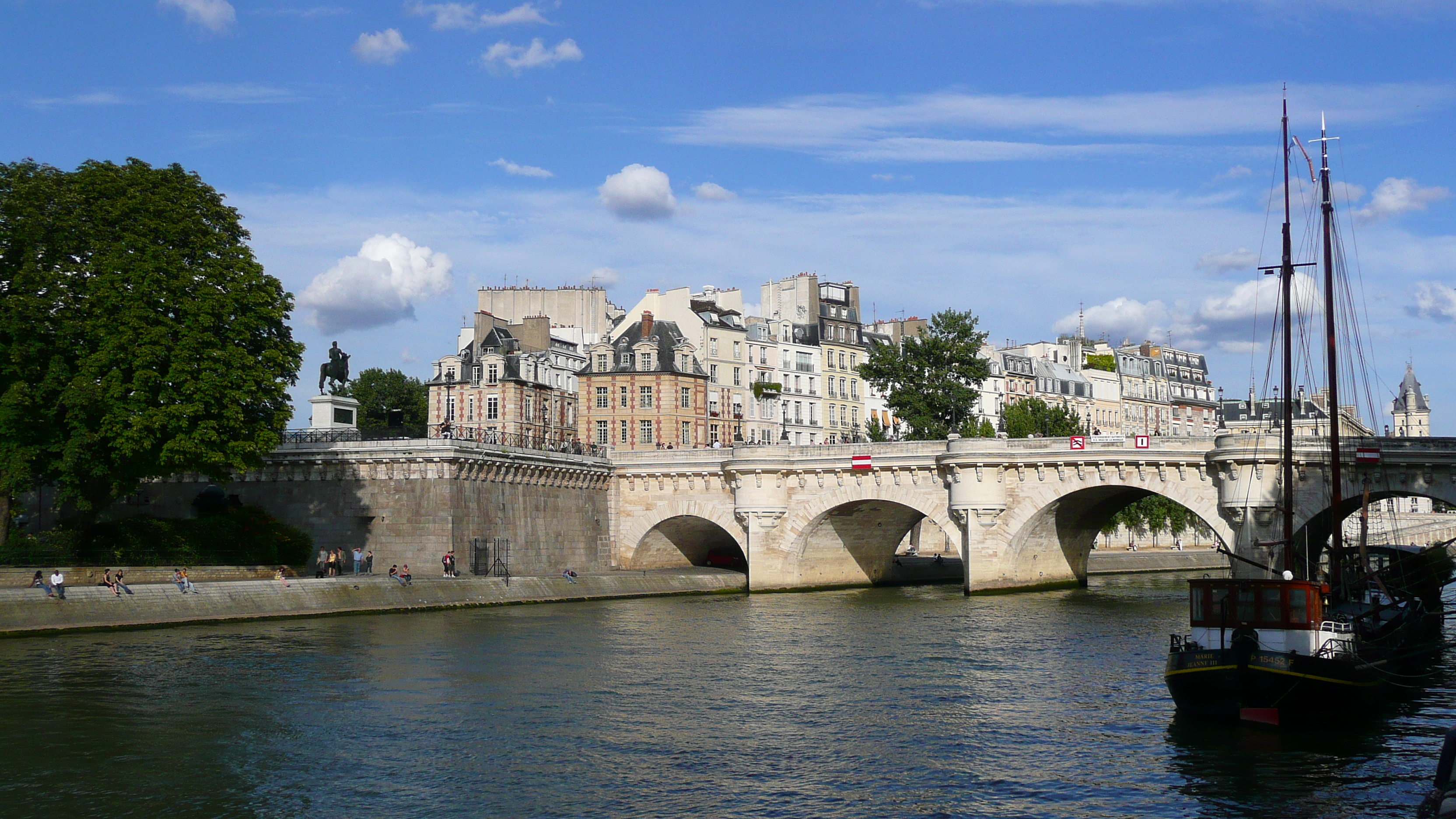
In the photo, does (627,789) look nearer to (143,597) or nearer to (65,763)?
(65,763)

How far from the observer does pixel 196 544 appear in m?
53.5

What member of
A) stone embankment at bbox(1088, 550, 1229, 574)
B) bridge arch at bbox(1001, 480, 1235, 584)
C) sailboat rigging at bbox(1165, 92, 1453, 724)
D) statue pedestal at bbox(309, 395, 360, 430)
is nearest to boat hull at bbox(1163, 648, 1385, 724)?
sailboat rigging at bbox(1165, 92, 1453, 724)

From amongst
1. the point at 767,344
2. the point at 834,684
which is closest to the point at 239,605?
the point at 834,684

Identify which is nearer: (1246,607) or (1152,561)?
(1246,607)

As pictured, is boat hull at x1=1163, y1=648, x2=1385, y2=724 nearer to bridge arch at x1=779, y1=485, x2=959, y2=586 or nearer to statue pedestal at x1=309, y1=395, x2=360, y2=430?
bridge arch at x1=779, y1=485, x2=959, y2=586

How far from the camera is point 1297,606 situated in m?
29.6

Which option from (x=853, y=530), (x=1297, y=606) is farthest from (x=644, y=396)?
(x=1297, y=606)

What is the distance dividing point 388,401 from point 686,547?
41.0 meters

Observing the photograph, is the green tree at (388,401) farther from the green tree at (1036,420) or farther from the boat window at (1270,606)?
the boat window at (1270,606)

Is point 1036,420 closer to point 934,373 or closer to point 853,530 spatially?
point 934,373

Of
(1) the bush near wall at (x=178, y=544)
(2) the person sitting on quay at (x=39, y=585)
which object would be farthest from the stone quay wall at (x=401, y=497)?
(2) the person sitting on quay at (x=39, y=585)

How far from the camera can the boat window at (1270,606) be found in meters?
29.8

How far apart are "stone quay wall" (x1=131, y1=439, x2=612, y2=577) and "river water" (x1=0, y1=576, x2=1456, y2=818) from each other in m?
15.3

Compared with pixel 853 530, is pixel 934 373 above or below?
above
